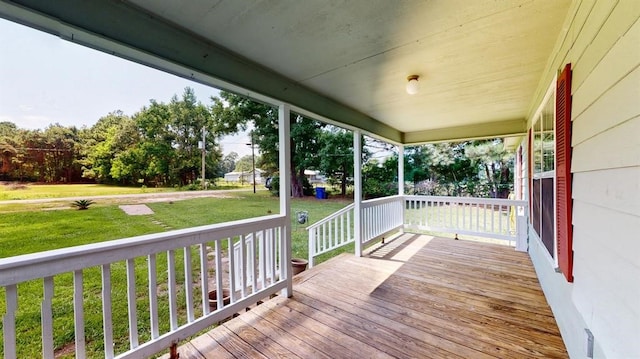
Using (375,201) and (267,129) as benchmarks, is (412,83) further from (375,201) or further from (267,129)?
(267,129)

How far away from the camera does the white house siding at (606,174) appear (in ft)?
2.89

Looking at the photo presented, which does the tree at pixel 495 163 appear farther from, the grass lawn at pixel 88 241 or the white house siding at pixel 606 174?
the grass lawn at pixel 88 241

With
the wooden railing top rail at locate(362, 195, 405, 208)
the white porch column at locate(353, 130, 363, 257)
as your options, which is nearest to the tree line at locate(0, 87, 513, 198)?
→ the white porch column at locate(353, 130, 363, 257)

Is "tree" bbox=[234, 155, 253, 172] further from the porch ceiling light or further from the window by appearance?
the window

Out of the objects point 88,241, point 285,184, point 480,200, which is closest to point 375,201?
point 480,200

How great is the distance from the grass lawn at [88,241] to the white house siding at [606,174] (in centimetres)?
282

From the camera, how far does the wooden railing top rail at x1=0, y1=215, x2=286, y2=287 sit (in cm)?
132

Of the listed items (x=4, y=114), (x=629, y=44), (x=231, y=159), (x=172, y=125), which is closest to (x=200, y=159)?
(x=172, y=125)

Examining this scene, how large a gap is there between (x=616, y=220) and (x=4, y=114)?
316cm

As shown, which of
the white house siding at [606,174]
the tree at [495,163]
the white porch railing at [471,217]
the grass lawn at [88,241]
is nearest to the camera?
the white house siding at [606,174]

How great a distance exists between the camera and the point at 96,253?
157cm

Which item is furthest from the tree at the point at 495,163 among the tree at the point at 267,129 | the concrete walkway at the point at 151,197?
the concrete walkway at the point at 151,197

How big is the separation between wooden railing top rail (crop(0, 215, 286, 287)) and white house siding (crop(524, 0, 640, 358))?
2.38m

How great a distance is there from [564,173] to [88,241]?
132 inches
